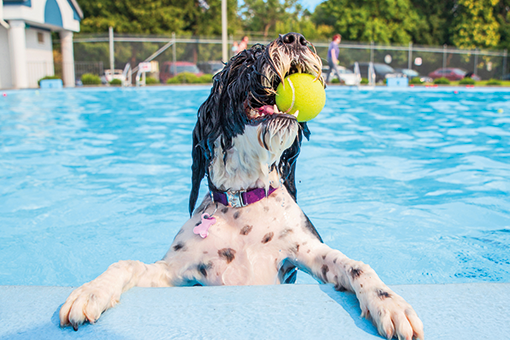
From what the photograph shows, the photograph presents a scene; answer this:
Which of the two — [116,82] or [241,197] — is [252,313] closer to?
[241,197]

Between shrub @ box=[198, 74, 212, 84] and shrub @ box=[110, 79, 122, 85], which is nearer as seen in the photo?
shrub @ box=[110, 79, 122, 85]

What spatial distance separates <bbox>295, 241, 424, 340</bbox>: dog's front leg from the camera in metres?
1.61

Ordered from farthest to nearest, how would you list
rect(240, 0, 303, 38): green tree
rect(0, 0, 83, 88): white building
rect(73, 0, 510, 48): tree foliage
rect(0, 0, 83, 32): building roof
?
rect(240, 0, 303, 38): green tree → rect(73, 0, 510, 48): tree foliage → rect(0, 0, 83, 88): white building → rect(0, 0, 83, 32): building roof

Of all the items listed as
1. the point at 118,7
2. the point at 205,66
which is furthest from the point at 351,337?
the point at 118,7

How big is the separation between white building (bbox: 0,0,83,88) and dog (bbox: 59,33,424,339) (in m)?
23.4

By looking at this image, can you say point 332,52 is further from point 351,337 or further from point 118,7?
point 118,7

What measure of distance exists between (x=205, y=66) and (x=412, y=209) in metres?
24.4

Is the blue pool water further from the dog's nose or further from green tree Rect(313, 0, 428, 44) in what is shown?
green tree Rect(313, 0, 428, 44)

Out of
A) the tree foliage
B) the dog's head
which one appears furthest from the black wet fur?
the tree foliage

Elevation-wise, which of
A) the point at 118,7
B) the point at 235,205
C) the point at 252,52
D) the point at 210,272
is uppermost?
the point at 118,7

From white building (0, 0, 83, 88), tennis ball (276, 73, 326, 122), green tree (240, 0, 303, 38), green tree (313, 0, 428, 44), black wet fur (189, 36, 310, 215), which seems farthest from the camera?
green tree (240, 0, 303, 38)

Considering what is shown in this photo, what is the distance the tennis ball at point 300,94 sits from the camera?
221 centimetres

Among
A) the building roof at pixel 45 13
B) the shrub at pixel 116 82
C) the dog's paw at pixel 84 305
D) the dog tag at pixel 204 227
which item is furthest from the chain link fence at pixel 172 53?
the dog's paw at pixel 84 305

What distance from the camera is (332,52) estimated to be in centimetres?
1842
